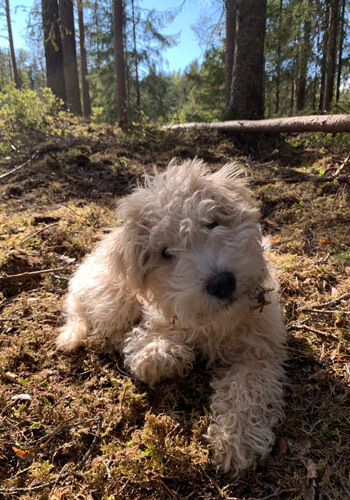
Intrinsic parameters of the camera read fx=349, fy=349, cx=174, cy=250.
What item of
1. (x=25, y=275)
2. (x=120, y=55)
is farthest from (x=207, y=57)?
(x=25, y=275)

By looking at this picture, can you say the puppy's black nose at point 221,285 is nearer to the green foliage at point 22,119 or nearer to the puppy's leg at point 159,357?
the puppy's leg at point 159,357

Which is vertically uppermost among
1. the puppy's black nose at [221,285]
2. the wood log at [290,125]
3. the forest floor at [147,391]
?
the wood log at [290,125]

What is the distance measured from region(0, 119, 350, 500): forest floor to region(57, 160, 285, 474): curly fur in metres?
0.15

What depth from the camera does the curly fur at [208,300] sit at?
2332 millimetres

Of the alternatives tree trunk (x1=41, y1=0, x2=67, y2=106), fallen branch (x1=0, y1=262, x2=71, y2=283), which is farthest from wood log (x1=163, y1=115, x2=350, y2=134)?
tree trunk (x1=41, y1=0, x2=67, y2=106)

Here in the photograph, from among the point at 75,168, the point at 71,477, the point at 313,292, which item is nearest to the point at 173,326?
the point at 71,477

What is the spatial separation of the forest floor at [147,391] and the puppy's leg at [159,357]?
109mm

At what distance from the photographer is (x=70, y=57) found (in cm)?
1575

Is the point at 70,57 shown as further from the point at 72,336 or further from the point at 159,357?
the point at 159,357

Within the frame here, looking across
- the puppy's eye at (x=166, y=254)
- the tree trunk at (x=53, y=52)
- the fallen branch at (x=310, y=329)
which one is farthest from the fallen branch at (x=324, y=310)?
the tree trunk at (x=53, y=52)

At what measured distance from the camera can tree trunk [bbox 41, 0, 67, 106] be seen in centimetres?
1377

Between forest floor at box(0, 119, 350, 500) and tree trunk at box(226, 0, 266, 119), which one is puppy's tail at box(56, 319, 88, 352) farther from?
tree trunk at box(226, 0, 266, 119)

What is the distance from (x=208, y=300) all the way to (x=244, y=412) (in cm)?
88

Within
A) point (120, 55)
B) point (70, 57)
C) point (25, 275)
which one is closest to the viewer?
point (25, 275)
